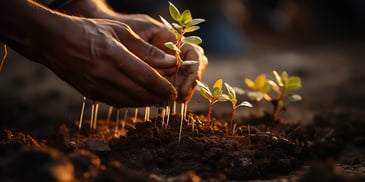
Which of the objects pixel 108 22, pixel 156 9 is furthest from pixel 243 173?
pixel 156 9

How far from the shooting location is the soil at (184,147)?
1.48 m

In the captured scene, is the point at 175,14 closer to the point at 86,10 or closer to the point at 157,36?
the point at 157,36

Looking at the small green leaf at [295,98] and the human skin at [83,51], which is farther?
the small green leaf at [295,98]

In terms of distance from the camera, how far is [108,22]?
2.05 meters

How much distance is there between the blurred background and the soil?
0.03 meters

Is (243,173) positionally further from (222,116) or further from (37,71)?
(37,71)

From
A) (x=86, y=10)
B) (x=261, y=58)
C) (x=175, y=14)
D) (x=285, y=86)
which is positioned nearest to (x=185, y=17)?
(x=175, y=14)

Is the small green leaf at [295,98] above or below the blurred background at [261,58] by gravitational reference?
below

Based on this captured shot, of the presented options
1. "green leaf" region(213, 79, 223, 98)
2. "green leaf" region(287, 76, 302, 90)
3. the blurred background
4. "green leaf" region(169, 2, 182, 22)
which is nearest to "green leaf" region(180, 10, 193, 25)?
"green leaf" region(169, 2, 182, 22)

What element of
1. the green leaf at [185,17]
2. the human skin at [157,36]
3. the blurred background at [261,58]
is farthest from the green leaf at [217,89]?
the blurred background at [261,58]

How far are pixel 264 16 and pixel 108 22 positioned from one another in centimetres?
672

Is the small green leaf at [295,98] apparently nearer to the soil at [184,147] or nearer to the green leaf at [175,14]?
the soil at [184,147]

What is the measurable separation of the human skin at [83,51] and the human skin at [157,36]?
0.14 metres

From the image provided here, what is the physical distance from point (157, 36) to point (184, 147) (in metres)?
0.78
